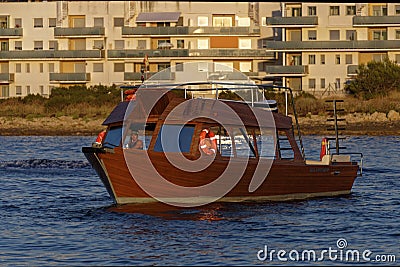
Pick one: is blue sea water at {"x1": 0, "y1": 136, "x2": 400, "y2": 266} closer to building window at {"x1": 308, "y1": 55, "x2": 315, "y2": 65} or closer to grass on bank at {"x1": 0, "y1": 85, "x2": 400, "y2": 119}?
grass on bank at {"x1": 0, "y1": 85, "x2": 400, "y2": 119}

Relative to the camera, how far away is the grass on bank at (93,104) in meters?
62.1

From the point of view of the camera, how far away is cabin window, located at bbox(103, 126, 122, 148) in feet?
73.7

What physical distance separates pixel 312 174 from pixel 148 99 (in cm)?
473

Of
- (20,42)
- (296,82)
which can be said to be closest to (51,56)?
(20,42)

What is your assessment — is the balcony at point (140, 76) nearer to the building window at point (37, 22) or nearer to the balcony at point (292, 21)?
the balcony at point (292, 21)

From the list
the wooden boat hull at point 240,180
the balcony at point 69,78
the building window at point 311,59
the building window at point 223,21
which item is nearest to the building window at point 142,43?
the balcony at point 69,78

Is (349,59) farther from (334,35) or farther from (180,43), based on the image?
(180,43)

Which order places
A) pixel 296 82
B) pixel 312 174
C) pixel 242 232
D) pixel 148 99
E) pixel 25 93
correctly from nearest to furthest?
pixel 242 232 → pixel 148 99 → pixel 312 174 → pixel 296 82 → pixel 25 93

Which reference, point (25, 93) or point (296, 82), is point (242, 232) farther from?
point (25, 93)

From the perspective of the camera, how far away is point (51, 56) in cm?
8362

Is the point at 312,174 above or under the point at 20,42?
under

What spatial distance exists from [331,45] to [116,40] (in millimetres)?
19475

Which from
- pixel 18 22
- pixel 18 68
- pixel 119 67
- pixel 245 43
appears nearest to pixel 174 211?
pixel 245 43

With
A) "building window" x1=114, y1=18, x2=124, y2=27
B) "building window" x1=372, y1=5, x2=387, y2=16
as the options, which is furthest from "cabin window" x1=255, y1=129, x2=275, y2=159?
"building window" x1=114, y1=18, x2=124, y2=27
